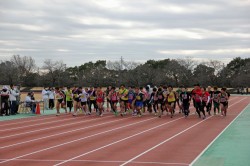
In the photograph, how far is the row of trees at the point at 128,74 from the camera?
307 feet

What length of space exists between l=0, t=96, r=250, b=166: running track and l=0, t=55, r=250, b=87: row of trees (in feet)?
248

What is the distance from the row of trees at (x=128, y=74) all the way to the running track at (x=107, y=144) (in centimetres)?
7548

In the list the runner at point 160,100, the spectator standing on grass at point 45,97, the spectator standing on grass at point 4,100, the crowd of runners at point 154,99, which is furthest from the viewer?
the spectator standing on grass at point 45,97

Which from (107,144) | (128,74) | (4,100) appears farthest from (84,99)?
(128,74)

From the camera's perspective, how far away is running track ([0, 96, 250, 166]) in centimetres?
988

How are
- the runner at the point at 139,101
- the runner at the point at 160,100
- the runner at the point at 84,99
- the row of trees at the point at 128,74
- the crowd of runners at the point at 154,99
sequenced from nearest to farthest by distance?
1. the crowd of runners at the point at 154,99
2. the runner at the point at 160,100
3. the runner at the point at 139,101
4. the runner at the point at 84,99
5. the row of trees at the point at 128,74

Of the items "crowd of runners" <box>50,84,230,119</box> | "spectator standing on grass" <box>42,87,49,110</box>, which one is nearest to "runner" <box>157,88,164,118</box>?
"crowd of runners" <box>50,84,230,119</box>

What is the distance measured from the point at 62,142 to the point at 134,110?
1234 cm

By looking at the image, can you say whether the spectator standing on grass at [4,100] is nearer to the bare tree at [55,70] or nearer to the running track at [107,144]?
the running track at [107,144]

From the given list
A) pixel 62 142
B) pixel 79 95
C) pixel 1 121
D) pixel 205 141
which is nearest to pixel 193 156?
pixel 205 141

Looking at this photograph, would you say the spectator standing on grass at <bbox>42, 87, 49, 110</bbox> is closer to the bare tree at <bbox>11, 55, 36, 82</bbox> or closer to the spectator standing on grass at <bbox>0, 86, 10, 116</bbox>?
the spectator standing on grass at <bbox>0, 86, 10, 116</bbox>

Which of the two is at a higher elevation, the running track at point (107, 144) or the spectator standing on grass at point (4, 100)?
the spectator standing on grass at point (4, 100)

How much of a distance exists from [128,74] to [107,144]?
82652 millimetres

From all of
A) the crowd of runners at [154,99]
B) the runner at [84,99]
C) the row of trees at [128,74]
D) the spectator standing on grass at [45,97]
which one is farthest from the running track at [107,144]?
the row of trees at [128,74]
